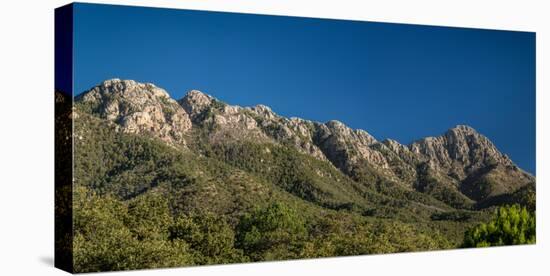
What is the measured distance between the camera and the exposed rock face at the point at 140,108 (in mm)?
12500

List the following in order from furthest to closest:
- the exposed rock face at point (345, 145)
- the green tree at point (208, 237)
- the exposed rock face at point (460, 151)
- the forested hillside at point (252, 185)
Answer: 1. the exposed rock face at point (460, 151)
2. the exposed rock face at point (345, 145)
3. the green tree at point (208, 237)
4. the forested hillside at point (252, 185)

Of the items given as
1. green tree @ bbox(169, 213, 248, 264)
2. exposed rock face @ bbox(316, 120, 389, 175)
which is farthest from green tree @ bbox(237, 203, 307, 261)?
exposed rock face @ bbox(316, 120, 389, 175)

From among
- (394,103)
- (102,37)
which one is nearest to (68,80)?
(102,37)

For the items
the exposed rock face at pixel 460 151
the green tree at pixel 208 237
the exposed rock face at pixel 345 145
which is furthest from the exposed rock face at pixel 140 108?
the exposed rock face at pixel 460 151

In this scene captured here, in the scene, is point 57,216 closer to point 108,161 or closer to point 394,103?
point 108,161

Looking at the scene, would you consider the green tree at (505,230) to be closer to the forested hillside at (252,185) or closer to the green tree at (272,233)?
the forested hillside at (252,185)

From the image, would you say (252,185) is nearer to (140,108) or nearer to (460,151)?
(140,108)

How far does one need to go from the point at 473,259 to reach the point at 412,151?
2.01 m

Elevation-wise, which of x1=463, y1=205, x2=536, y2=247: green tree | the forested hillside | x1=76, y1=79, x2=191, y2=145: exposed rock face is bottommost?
x1=463, y1=205, x2=536, y2=247: green tree

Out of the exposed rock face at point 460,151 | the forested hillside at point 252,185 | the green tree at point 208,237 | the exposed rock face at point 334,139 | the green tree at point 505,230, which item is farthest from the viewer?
the green tree at point 505,230

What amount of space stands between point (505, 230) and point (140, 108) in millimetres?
6638

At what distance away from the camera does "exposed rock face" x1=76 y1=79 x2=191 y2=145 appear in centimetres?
1250

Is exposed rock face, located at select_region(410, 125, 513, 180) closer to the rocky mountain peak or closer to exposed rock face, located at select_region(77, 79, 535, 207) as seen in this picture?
exposed rock face, located at select_region(77, 79, 535, 207)

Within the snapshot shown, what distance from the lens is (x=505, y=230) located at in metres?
15.8
